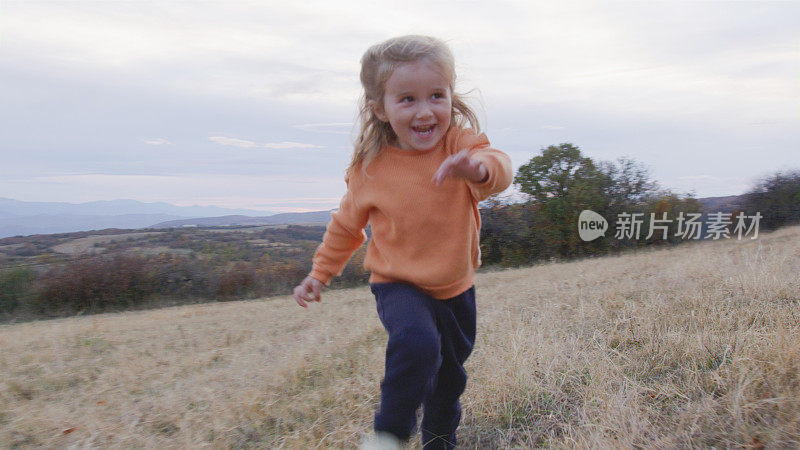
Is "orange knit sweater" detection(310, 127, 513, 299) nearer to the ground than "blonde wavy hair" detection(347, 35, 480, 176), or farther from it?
nearer to the ground

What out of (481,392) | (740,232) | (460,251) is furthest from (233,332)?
(740,232)

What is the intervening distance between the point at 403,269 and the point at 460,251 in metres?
0.24

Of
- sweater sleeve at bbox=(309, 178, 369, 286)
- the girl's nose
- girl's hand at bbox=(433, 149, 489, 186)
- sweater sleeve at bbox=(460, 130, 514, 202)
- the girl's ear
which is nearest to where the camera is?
girl's hand at bbox=(433, 149, 489, 186)

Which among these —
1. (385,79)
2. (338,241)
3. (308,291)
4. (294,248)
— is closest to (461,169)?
(385,79)

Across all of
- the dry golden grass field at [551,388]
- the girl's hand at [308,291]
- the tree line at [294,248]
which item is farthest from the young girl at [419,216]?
the tree line at [294,248]

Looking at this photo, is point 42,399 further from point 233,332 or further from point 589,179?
point 589,179

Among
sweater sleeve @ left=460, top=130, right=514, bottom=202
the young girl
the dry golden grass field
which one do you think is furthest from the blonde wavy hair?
the dry golden grass field

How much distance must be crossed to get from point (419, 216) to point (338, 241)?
524 millimetres

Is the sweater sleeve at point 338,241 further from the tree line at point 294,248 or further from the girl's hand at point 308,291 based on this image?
the tree line at point 294,248

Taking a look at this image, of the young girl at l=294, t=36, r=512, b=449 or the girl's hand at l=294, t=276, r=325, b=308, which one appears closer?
the young girl at l=294, t=36, r=512, b=449

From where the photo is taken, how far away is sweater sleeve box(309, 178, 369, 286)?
235 cm

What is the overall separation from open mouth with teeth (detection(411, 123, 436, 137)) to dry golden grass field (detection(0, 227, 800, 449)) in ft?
4.27

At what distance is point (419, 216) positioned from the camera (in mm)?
2076

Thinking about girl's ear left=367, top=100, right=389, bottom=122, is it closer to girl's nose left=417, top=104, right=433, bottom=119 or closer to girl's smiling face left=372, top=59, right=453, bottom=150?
girl's smiling face left=372, top=59, right=453, bottom=150
